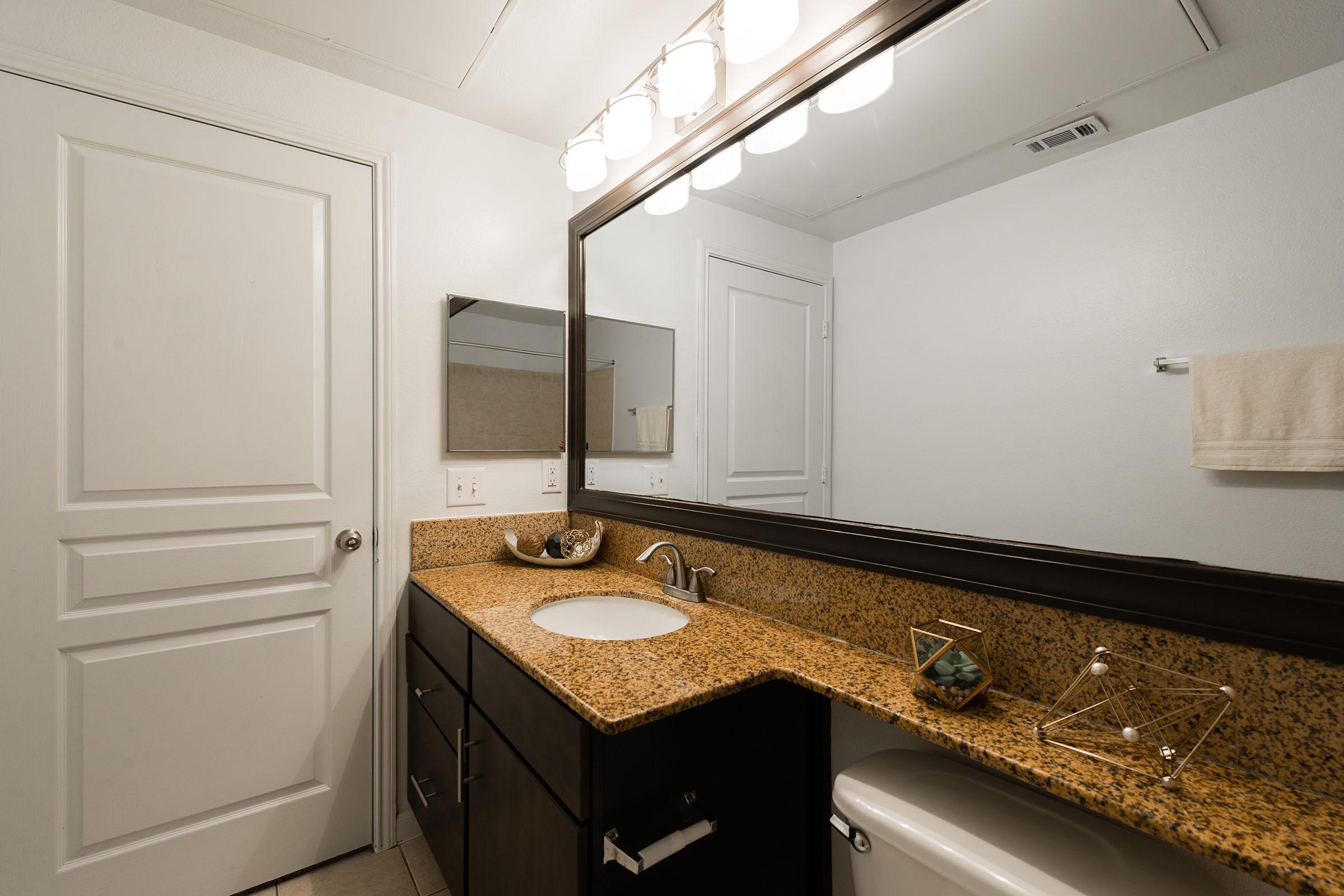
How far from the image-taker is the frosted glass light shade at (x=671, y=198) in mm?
1542

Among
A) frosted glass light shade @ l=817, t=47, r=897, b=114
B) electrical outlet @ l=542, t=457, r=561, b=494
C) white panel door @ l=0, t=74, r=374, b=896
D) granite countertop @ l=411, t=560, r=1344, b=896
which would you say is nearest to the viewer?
granite countertop @ l=411, t=560, r=1344, b=896

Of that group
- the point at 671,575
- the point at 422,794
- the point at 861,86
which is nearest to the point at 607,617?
the point at 671,575

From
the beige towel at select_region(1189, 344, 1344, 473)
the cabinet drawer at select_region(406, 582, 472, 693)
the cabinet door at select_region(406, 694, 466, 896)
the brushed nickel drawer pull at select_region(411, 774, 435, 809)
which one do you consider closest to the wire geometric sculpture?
the beige towel at select_region(1189, 344, 1344, 473)

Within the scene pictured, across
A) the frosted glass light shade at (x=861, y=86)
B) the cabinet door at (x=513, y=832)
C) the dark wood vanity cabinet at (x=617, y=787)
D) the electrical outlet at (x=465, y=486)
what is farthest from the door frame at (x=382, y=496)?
the frosted glass light shade at (x=861, y=86)

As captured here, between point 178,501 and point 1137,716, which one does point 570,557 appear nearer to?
point 178,501

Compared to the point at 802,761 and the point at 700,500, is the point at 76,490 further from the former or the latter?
the point at 802,761

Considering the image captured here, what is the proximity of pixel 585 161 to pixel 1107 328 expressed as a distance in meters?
1.42

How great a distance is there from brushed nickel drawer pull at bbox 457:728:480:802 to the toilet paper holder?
50 cm

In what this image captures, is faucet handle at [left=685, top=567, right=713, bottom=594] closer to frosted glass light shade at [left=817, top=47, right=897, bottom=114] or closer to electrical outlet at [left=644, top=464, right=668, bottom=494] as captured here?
electrical outlet at [left=644, top=464, right=668, bottom=494]

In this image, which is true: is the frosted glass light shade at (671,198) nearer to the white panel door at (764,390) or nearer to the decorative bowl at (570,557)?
the white panel door at (764,390)

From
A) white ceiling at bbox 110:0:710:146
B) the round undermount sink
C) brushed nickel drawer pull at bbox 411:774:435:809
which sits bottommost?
brushed nickel drawer pull at bbox 411:774:435:809

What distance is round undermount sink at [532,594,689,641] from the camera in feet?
4.66

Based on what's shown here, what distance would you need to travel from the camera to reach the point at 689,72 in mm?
1292

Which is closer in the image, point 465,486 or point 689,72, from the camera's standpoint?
point 689,72
